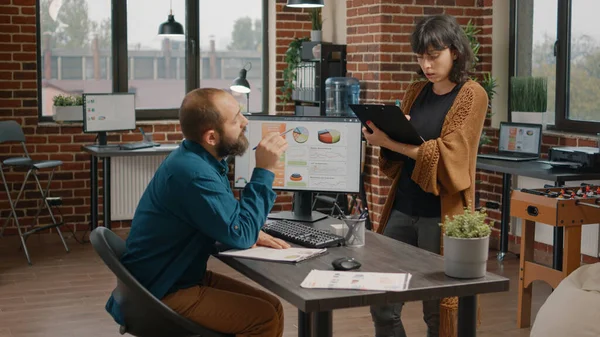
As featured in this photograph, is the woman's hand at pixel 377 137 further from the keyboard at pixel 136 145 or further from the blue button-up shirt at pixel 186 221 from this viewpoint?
the keyboard at pixel 136 145

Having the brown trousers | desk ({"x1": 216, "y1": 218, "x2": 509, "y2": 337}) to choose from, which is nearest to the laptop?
desk ({"x1": 216, "y1": 218, "x2": 509, "y2": 337})

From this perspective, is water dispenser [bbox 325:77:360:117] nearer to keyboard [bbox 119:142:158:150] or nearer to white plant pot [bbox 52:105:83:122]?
keyboard [bbox 119:142:158:150]

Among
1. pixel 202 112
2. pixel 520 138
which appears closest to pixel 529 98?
pixel 520 138

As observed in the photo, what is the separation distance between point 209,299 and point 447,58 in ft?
4.36

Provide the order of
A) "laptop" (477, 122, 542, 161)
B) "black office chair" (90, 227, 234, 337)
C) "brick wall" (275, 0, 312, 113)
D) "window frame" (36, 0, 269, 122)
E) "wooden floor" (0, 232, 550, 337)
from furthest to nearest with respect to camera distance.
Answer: "brick wall" (275, 0, 312, 113) < "window frame" (36, 0, 269, 122) < "laptop" (477, 122, 542, 161) < "wooden floor" (0, 232, 550, 337) < "black office chair" (90, 227, 234, 337)

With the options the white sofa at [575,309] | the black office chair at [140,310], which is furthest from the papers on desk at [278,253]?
the white sofa at [575,309]

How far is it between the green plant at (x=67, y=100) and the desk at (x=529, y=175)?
3190 millimetres

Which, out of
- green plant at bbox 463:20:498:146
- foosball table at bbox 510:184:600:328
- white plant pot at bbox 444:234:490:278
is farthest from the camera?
green plant at bbox 463:20:498:146

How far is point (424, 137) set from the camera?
3.39 m

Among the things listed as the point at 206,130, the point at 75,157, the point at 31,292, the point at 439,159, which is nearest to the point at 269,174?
the point at 206,130

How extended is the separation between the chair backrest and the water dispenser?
2365 millimetres

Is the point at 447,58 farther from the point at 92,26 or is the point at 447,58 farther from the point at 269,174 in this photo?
the point at 92,26

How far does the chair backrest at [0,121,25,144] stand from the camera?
6523 mm

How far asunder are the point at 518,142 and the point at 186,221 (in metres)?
3.95
